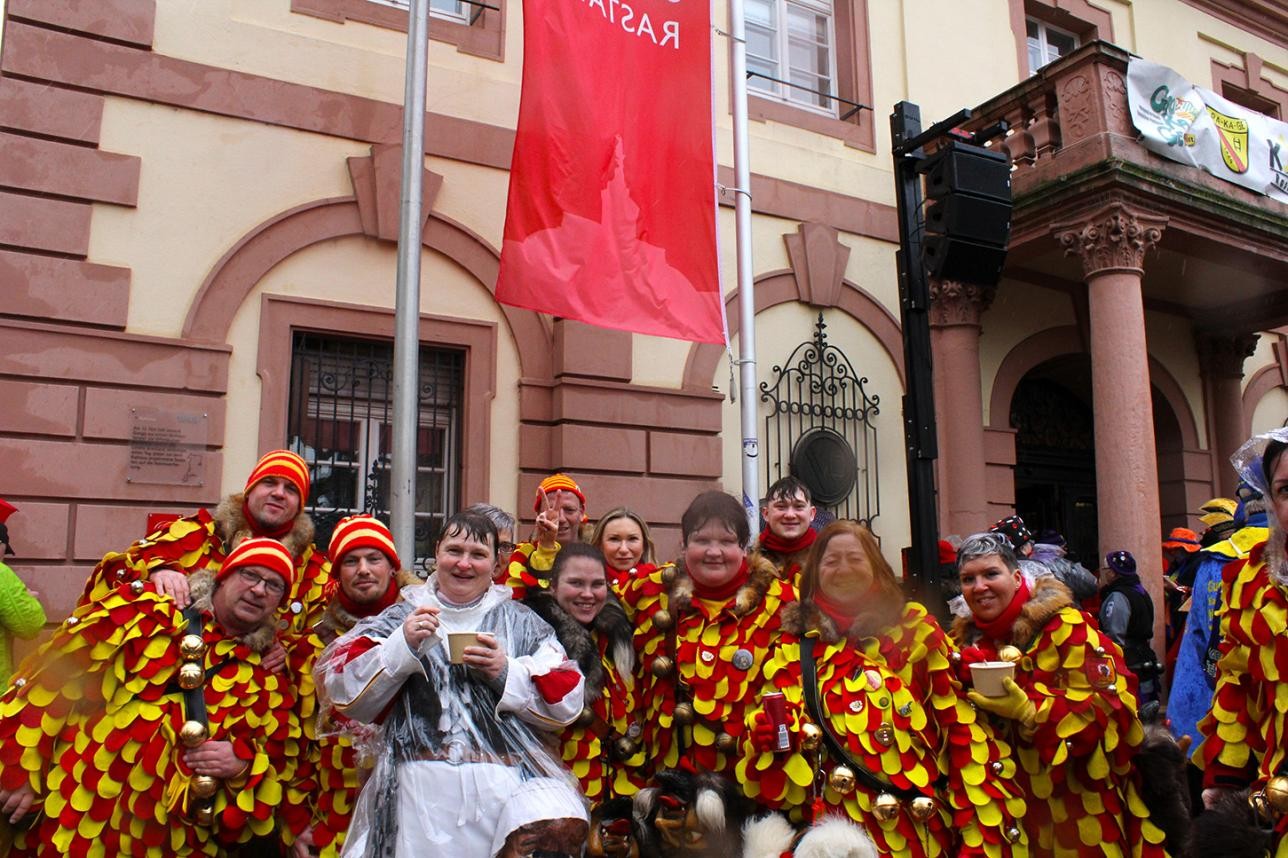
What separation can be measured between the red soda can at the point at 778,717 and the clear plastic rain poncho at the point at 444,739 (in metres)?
0.68

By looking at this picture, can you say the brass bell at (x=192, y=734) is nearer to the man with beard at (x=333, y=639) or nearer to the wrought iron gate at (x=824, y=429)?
the man with beard at (x=333, y=639)

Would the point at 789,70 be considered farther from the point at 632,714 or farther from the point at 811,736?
the point at 811,736

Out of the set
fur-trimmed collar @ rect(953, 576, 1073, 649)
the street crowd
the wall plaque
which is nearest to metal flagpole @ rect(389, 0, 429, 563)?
the wall plaque

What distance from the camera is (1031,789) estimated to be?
3.75 meters

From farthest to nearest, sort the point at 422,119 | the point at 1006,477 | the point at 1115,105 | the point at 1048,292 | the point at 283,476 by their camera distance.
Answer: the point at 1048,292, the point at 1006,477, the point at 1115,105, the point at 422,119, the point at 283,476

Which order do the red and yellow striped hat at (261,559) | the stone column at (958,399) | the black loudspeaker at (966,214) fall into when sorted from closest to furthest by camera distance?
the red and yellow striped hat at (261,559) < the black loudspeaker at (966,214) < the stone column at (958,399)

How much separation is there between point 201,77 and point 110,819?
576cm

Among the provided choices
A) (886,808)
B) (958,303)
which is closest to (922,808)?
(886,808)

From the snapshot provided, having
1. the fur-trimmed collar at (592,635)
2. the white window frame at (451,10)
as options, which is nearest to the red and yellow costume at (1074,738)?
the fur-trimmed collar at (592,635)

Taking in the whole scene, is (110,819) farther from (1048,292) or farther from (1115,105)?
(1048,292)

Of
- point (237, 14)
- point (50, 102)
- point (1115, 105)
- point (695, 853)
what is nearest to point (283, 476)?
point (695, 853)

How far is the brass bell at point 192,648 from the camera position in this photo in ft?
11.8

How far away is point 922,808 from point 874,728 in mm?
286

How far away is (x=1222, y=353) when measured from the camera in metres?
13.4
